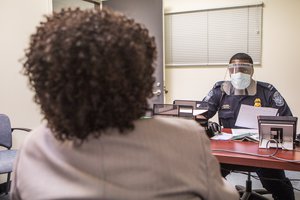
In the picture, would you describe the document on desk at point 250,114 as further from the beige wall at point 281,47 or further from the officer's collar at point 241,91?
the beige wall at point 281,47

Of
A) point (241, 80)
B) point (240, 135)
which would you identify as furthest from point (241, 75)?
point (240, 135)

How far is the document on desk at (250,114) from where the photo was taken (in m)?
2.08

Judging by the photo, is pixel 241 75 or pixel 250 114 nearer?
pixel 250 114

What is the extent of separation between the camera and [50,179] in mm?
658

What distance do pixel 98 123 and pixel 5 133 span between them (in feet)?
7.67

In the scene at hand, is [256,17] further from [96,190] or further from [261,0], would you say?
[96,190]

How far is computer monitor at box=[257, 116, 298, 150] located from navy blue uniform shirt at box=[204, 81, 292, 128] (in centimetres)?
62

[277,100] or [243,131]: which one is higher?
[277,100]

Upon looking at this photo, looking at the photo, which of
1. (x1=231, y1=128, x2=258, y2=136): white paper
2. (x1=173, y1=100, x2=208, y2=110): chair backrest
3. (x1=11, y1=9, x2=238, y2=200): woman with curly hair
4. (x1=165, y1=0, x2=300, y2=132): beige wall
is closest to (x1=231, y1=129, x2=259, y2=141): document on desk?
(x1=231, y1=128, x2=258, y2=136): white paper

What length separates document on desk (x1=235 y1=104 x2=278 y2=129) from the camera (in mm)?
2076

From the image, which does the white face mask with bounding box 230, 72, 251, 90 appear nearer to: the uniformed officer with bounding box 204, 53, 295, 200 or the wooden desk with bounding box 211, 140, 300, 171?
the uniformed officer with bounding box 204, 53, 295, 200

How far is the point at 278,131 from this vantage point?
5.49 feet

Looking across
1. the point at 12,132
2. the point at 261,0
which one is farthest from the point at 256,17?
the point at 12,132

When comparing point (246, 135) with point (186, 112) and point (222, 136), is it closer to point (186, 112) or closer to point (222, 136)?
point (222, 136)
